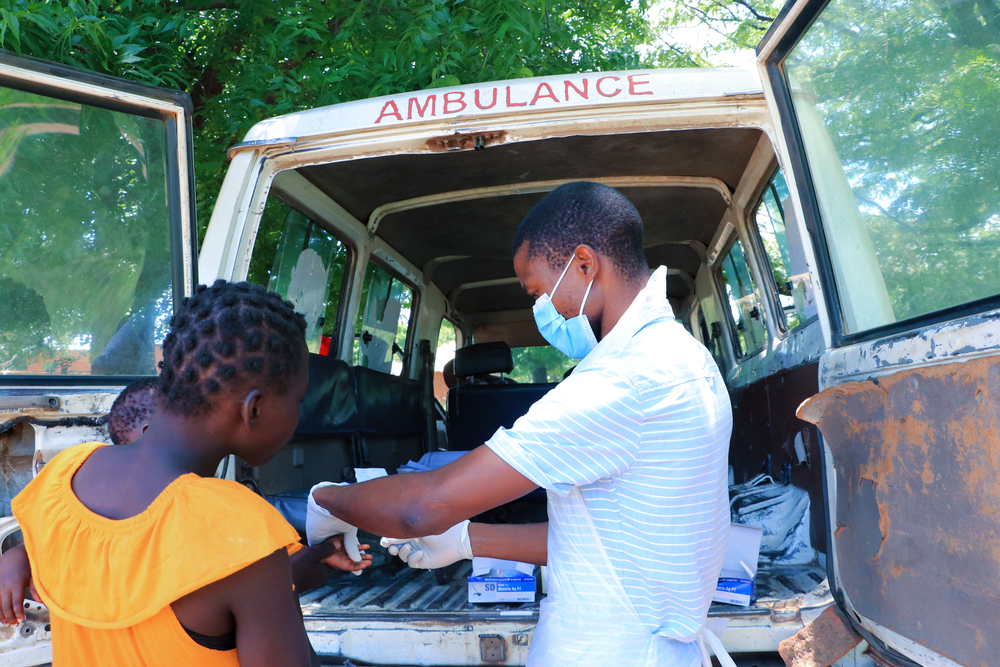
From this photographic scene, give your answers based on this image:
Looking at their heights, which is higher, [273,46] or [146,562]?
[273,46]

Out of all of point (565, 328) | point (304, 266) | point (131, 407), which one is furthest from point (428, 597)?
point (304, 266)

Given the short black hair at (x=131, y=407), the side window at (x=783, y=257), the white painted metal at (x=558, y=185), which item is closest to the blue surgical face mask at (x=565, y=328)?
the short black hair at (x=131, y=407)

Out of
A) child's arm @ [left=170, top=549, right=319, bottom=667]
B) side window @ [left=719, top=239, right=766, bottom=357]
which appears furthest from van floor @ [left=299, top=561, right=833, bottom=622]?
side window @ [left=719, top=239, right=766, bottom=357]

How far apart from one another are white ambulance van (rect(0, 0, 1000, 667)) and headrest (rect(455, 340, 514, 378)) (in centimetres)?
95

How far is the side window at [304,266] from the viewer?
12.5 ft

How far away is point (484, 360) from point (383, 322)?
0.75 metres

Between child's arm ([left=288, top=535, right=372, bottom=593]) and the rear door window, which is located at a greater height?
the rear door window

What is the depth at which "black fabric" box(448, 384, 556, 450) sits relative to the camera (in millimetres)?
4836

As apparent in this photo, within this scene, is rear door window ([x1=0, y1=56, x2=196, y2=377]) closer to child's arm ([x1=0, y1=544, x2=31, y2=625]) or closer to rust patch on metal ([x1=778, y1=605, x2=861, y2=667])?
child's arm ([x1=0, y1=544, x2=31, y2=625])

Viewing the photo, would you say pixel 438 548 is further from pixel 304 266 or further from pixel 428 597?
pixel 304 266

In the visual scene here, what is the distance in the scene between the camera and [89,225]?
2461mm

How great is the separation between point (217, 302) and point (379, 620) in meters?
1.42

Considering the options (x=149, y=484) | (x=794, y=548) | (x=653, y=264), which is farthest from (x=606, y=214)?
(x=653, y=264)

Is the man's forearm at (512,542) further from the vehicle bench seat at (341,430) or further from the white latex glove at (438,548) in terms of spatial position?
the vehicle bench seat at (341,430)
